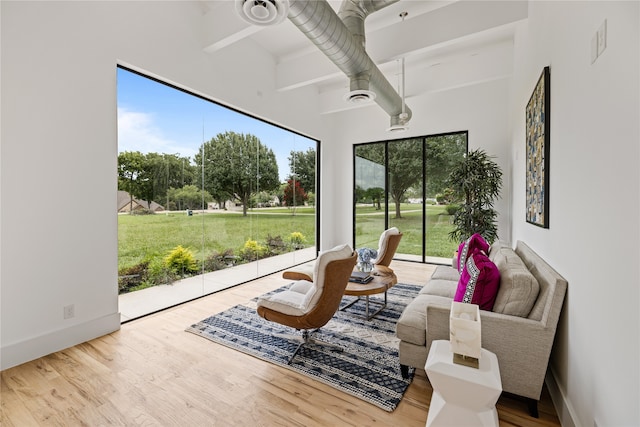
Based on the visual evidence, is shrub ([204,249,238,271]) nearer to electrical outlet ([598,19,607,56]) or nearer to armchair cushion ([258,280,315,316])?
armchair cushion ([258,280,315,316])

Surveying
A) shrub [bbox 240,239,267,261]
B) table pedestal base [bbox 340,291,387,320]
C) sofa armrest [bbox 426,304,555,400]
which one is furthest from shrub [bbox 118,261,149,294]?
sofa armrest [bbox 426,304,555,400]

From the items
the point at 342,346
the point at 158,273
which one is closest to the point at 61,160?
the point at 158,273

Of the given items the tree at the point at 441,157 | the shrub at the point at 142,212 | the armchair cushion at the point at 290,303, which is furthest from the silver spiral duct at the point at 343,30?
the shrub at the point at 142,212

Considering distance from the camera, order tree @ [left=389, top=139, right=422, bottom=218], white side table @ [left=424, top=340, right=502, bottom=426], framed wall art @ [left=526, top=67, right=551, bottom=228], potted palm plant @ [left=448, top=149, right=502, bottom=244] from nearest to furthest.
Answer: white side table @ [left=424, top=340, right=502, bottom=426]
framed wall art @ [left=526, top=67, right=551, bottom=228]
potted palm plant @ [left=448, top=149, right=502, bottom=244]
tree @ [left=389, top=139, right=422, bottom=218]

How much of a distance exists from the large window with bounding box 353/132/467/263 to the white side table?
15.3 ft

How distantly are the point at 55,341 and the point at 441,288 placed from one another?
3605 mm

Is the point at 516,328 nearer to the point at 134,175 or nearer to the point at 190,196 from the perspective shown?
the point at 190,196

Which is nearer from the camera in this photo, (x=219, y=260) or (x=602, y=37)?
(x=602, y=37)

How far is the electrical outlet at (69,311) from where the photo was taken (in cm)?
263

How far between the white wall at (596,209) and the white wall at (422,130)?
3.48 metres

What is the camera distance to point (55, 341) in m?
2.54

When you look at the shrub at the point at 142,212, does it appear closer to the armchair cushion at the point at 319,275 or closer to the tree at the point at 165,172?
the tree at the point at 165,172

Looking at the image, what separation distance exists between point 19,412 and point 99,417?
21.7 inches

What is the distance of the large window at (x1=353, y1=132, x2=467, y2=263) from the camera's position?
584 centimetres
